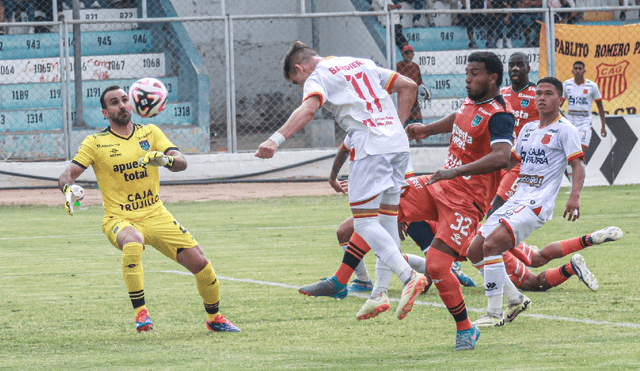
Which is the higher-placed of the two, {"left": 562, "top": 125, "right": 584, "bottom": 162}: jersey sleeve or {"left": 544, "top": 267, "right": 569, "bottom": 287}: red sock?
{"left": 562, "top": 125, "right": 584, "bottom": 162}: jersey sleeve

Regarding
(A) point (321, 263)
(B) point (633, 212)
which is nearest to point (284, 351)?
(A) point (321, 263)

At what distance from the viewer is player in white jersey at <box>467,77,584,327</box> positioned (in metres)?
7.06

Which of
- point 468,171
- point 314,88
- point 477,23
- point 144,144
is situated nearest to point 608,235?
point 468,171

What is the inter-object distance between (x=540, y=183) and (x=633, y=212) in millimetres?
7636

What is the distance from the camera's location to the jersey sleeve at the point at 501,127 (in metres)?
6.40

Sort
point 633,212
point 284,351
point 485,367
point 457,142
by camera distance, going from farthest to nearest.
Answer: point 633,212
point 457,142
point 284,351
point 485,367

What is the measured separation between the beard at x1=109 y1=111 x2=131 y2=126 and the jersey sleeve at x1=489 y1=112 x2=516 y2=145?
3.03m

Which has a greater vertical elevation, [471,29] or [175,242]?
[471,29]

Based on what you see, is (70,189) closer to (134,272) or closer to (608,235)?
(134,272)

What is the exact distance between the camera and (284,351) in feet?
20.1

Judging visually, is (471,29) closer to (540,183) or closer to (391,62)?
(391,62)

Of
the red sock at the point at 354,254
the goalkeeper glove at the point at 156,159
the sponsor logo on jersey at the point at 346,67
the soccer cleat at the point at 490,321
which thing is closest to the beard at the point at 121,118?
the goalkeeper glove at the point at 156,159

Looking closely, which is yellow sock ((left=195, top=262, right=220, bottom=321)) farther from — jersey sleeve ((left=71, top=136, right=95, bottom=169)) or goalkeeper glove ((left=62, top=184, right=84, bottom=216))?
jersey sleeve ((left=71, top=136, right=95, bottom=169))

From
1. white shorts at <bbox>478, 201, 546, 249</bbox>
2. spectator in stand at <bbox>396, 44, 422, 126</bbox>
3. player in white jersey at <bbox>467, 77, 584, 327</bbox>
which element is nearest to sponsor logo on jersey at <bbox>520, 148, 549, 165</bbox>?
player in white jersey at <bbox>467, 77, 584, 327</bbox>
